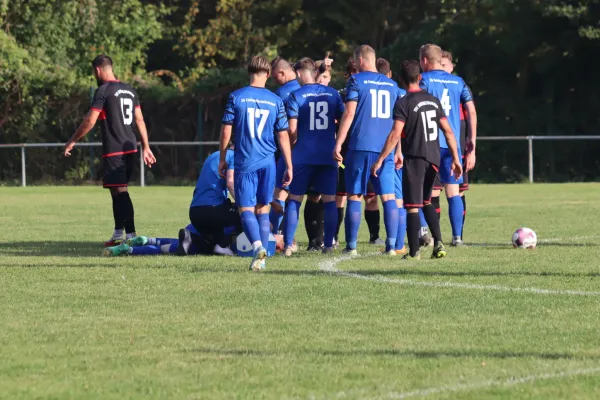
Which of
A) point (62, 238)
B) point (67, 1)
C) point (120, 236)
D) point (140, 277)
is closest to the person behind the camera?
point (140, 277)

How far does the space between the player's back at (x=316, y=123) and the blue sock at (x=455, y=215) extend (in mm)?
1773

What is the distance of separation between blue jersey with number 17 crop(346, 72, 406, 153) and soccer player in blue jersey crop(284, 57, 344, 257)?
0.27m

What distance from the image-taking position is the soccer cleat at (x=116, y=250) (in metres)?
12.8

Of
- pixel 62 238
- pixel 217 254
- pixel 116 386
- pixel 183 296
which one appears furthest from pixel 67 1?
pixel 116 386

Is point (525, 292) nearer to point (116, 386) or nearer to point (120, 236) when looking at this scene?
point (116, 386)

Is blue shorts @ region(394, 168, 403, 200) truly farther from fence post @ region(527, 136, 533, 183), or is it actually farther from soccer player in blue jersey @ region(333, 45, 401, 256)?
fence post @ region(527, 136, 533, 183)

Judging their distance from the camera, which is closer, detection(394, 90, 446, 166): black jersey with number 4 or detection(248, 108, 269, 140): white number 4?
detection(248, 108, 269, 140): white number 4

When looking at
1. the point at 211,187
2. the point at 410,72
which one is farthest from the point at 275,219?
the point at 410,72

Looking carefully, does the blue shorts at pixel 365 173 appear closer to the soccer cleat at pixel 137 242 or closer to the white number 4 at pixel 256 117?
the white number 4 at pixel 256 117

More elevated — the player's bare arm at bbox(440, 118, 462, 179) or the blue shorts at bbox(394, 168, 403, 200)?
→ the player's bare arm at bbox(440, 118, 462, 179)

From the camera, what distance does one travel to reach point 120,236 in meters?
13.5

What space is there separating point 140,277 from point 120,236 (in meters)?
2.94

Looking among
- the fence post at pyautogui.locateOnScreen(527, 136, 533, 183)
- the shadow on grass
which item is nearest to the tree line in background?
the fence post at pyautogui.locateOnScreen(527, 136, 533, 183)

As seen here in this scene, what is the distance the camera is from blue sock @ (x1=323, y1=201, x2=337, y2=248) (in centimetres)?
1284
